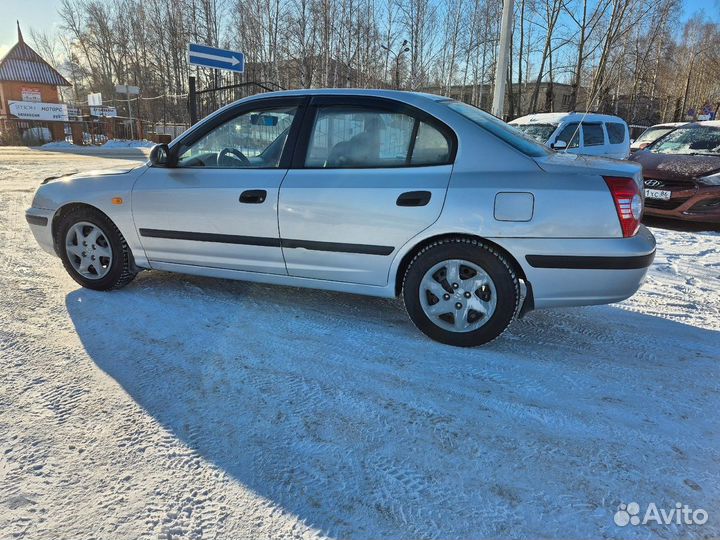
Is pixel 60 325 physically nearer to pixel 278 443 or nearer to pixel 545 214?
pixel 278 443

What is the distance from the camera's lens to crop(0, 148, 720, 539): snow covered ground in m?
1.81

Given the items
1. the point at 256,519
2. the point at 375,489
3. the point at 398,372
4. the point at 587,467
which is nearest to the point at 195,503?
the point at 256,519

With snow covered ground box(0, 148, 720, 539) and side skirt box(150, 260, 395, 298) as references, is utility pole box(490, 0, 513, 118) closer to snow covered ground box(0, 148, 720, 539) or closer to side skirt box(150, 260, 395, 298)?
snow covered ground box(0, 148, 720, 539)

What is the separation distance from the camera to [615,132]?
1041 centimetres

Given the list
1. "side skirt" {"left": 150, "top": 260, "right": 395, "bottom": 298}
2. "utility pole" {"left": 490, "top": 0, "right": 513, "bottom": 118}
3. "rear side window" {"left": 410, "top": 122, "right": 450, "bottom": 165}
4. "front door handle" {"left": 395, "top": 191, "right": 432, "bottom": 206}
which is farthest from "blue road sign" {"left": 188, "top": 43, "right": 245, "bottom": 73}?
"front door handle" {"left": 395, "top": 191, "right": 432, "bottom": 206}

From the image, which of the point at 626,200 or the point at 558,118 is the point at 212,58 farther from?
the point at 626,200

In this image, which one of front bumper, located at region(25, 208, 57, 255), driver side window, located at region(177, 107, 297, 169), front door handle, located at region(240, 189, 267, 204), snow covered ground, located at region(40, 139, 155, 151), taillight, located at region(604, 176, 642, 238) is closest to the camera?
taillight, located at region(604, 176, 642, 238)

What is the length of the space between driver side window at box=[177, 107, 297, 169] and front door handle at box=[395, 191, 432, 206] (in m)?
1.12

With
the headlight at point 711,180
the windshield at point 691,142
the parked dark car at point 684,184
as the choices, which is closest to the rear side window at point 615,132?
the windshield at point 691,142

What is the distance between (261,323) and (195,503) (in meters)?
1.70

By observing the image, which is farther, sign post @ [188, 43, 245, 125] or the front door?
sign post @ [188, 43, 245, 125]

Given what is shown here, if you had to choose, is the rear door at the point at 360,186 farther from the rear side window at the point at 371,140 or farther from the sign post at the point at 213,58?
the sign post at the point at 213,58

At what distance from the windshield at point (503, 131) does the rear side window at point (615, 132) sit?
321 inches

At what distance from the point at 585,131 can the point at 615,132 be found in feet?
3.12
